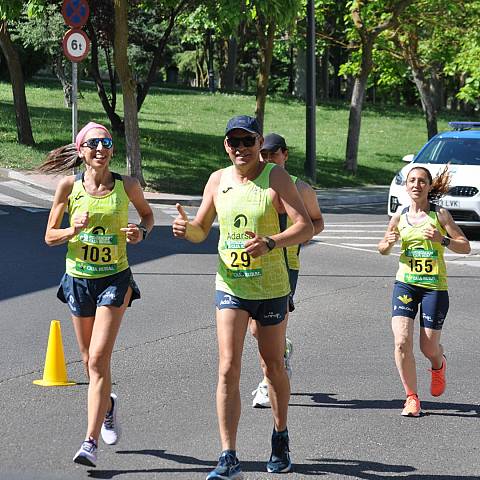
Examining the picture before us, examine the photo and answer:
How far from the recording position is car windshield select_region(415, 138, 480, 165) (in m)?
18.3

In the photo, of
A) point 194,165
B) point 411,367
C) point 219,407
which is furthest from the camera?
point 194,165

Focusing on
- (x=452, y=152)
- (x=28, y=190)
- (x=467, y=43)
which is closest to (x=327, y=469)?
(x=452, y=152)

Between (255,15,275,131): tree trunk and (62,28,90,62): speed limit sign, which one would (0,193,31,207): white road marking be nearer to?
(62,28,90,62): speed limit sign

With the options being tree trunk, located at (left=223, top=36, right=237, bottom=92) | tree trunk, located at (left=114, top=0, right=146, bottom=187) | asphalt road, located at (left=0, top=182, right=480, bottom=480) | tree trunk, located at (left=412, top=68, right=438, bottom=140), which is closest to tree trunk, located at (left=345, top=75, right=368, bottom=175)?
tree trunk, located at (left=412, top=68, right=438, bottom=140)

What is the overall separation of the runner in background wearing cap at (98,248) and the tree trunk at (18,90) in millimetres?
21294

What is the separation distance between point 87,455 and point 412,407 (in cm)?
227

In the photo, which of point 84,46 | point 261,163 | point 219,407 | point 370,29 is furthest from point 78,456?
point 370,29

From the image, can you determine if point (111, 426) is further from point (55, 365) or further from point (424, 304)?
point (424, 304)

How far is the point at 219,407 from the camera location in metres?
5.62

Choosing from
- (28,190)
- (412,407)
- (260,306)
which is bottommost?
(28,190)

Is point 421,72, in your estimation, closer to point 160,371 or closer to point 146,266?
point 146,266

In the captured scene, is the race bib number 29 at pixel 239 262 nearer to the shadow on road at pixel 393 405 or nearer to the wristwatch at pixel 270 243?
the wristwatch at pixel 270 243

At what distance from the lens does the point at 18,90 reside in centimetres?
2758

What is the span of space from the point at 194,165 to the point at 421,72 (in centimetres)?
1244
